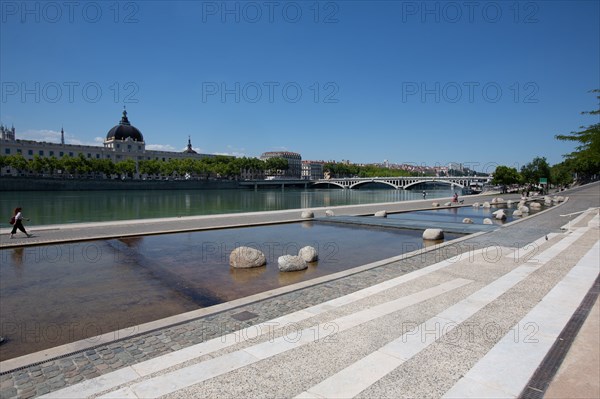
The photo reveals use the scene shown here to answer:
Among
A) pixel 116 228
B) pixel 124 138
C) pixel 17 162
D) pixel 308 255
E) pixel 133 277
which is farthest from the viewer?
pixel 124 138

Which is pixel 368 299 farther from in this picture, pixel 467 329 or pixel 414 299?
pixel 467 329

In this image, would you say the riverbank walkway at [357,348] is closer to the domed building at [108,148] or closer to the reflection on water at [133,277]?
the reflection on water at [133,277]

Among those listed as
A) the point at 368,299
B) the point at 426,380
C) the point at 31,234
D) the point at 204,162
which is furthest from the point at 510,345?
the point at 204,162

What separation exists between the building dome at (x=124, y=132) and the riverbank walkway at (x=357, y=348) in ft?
455

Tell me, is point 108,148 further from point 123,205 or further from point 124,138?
point 123,205

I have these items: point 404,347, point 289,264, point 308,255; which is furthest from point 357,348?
point 308,255

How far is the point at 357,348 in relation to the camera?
4.76 metres

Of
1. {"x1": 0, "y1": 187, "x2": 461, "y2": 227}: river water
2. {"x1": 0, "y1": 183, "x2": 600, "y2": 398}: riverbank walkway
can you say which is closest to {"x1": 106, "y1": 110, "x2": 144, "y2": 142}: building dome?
{"x1": 0, "y1": 187, "x2": 461, "y2": 227}: river water

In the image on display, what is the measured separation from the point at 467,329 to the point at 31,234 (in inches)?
648

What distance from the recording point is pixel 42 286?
830cm

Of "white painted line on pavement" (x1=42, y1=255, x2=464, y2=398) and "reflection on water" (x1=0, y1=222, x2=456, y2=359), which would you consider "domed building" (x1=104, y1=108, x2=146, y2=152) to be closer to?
"reflection on water" (x1=0, y1=222, x2=456, y2=359)

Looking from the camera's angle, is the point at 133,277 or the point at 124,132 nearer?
the point at 133,277

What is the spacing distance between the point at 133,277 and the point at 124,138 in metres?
137

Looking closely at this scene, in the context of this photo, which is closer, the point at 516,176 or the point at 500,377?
the point at 500,377
